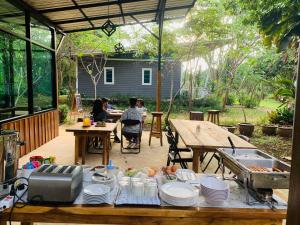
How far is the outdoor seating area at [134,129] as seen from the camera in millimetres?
1503

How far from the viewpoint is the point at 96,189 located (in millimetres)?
1622

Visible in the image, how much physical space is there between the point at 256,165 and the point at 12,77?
481cm

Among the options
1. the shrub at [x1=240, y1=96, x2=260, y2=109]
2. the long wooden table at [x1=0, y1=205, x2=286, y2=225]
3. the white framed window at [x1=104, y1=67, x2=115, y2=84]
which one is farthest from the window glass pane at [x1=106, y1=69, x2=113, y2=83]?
the long wooden table at [x1=0, y1=205, x2=286, y2=225]

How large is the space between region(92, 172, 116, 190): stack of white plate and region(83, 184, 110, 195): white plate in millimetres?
51

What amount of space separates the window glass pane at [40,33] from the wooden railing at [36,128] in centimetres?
183

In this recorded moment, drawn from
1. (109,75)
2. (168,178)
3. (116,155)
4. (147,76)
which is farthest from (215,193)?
(109,75)

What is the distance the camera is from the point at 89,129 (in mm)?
4512

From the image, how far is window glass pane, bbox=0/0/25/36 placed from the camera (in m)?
4.46

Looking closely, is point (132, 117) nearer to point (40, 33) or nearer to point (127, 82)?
point (40, 33)

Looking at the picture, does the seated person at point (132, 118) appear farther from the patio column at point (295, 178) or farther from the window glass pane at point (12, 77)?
the patio column at point (295, 178)

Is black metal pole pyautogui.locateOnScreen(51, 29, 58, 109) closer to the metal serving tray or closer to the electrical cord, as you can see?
the electrical cord

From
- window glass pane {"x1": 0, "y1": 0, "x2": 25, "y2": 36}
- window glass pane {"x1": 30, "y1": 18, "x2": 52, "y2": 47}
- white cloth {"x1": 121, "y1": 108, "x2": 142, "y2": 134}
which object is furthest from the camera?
→ window glass pane {"x1": 30, "y1": 18, "x2": 52, "y2": 47}

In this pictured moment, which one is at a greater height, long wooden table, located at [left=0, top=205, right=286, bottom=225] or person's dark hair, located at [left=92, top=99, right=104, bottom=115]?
person's dark hair, located at [left=92, top=99, right=104, bottom=115]

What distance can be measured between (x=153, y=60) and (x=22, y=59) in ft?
29.8
